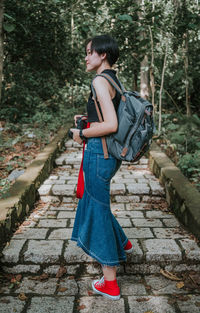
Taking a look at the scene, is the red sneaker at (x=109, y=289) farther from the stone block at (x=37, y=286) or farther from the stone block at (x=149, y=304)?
the stone block at (x=37, y=286)

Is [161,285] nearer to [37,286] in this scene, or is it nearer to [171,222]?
[37,286]

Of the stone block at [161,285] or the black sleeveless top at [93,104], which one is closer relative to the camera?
the black sleeveless top at [93,104]

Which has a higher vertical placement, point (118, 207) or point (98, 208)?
point (98, 208)

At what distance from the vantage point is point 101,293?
96.7 inches

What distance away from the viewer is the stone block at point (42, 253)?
283cm

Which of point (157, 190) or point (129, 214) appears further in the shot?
point (157, 190)

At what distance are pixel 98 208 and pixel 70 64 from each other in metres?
9.16

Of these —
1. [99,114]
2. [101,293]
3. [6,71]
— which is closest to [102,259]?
[101,293]

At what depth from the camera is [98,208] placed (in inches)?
93.0

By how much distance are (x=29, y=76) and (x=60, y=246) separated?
→ 8.17 meters

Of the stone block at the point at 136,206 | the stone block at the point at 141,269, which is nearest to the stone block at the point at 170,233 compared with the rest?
the stone block at the point at 141,269

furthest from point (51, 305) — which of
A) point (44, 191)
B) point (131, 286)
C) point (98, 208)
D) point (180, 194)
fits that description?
point (44, 191)

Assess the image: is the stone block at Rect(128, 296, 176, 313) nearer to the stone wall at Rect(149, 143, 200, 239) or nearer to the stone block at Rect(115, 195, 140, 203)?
the stone wall at Rect(149, 143, 200, 239)

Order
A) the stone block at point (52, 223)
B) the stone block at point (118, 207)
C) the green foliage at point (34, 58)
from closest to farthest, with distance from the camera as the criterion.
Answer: the stone block at point (52, 223), the stone block at point (118, 207), the green foliage at point (34, 58)
